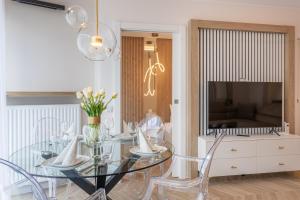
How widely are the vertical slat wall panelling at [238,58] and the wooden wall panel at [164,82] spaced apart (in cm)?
296

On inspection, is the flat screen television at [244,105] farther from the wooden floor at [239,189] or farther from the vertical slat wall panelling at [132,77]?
the vertical slat wall panelling at [132,77]

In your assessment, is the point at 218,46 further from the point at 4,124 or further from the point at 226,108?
the point at 4,124

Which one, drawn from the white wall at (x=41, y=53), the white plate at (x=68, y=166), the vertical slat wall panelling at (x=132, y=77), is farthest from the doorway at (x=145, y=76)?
the white plate at (x=68, y=166)

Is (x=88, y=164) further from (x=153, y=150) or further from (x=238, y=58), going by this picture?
(x=238, y=58)

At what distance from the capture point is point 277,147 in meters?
3.80

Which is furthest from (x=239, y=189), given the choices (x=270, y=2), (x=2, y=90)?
(x=2, y=90)

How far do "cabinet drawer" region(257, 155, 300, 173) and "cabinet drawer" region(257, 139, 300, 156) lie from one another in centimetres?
7

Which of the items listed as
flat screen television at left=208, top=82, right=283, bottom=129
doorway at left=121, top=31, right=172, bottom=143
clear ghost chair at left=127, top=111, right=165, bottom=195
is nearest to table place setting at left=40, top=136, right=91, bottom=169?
clear ghost chair at left=127, top=111, right=165, bottom=195

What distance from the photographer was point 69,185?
313cm

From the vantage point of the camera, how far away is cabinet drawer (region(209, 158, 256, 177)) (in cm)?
363

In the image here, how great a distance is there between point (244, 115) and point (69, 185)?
2.61m

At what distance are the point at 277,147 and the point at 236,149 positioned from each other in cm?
64

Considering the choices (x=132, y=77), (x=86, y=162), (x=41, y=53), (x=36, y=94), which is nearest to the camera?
(x=86, y=162)

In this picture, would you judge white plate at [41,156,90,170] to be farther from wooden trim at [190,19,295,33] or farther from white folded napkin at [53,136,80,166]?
Result: wooden trim at [190,19,295,33]
